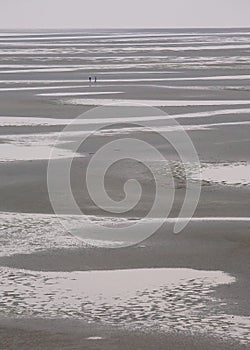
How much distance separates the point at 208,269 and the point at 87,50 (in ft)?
172

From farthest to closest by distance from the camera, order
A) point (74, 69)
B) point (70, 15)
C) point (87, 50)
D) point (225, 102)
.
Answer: point (70, 15)
point (87, 50)
point (74, 69)
point (225, 102)

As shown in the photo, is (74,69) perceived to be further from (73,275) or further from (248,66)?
(73,275)

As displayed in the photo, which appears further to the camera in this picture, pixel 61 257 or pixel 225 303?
pixel 61 257

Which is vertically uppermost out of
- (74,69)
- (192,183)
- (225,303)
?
(74,69)

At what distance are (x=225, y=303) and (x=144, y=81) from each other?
27.4 m

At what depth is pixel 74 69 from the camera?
1732 inches

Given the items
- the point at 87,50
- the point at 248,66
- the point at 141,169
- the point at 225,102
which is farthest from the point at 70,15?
the point at 141,169

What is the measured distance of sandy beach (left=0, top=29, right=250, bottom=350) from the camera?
29.3 feet

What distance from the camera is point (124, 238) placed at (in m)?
12.2

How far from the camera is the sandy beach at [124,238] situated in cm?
895

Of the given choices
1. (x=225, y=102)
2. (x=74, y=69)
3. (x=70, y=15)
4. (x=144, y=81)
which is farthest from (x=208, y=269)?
(x=70, y=15)

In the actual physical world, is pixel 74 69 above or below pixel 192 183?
above

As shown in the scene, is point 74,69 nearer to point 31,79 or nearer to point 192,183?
point 31,79

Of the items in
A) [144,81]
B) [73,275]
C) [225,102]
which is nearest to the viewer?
[73,275]
